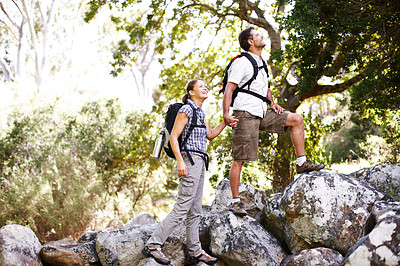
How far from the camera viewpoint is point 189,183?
380 centimetres

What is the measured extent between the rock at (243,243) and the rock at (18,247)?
83.8 inches

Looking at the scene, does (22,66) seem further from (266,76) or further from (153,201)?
(266,76)

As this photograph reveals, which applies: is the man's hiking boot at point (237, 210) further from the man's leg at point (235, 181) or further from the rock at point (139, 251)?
the rock at point (139, 251)

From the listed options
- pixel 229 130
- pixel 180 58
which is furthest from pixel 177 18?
pixel 229 130

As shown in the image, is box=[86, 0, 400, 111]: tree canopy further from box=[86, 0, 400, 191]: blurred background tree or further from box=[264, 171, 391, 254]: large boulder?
box=[264, 171, 391, 254]: large boulder

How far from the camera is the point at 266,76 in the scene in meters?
4.14

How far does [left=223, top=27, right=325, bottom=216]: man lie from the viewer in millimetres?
3990

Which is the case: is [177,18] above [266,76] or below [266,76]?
above

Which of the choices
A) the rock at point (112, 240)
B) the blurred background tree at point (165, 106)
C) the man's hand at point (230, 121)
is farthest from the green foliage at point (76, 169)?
the man's hand at point (230, 121)

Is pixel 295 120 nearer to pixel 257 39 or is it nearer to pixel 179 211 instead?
pixel 257 39

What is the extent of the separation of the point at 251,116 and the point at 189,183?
989mm

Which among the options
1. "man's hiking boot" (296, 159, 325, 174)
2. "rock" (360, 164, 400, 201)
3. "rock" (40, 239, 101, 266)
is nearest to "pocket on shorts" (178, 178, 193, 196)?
"man's hiking boot" (296, 159, 325, 174)

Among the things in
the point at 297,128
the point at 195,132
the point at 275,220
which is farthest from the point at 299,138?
the point at 195,132

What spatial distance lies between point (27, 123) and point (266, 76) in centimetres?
756
